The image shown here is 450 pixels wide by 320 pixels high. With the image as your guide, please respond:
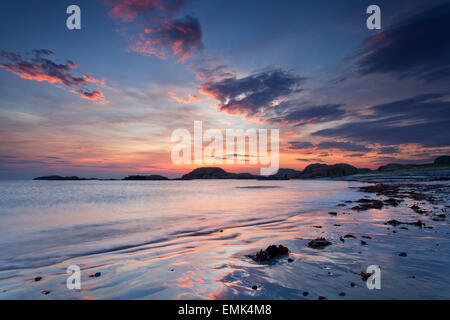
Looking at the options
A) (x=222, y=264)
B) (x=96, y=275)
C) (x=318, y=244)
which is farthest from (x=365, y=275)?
(x=96, y=275)

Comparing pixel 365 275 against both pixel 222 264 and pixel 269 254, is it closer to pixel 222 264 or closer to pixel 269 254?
pixel 269 254

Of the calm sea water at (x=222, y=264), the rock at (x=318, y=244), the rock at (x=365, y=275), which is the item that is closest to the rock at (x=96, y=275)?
the calm sea water at (x=222, y=264)

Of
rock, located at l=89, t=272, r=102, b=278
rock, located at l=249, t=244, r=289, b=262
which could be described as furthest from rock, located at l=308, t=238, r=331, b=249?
rock, located at l=89, t=272, r=102, b=278

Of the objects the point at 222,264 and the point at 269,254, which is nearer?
the point at 222,264

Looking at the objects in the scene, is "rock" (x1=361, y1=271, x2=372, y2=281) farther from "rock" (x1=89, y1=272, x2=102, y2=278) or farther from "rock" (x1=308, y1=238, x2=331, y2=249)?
"rock" (x1=89, y1=272, x2=102, y2=278)

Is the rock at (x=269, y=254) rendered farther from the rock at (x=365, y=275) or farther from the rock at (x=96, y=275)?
the rock at (x=96, y=275)

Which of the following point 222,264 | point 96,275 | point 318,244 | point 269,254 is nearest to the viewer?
point 96,275

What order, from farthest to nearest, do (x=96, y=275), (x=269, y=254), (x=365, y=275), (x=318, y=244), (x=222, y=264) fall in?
1. (x=318, y=244)
2. (x=269, y=254)
3. (x=222, y=264)
4. (x=96, y=275)
5. (x=365, y=275)

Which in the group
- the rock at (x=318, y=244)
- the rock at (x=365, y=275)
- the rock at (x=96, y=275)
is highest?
the rock at (x=365, y=275)

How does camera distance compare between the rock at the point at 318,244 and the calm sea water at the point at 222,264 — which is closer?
the calm sea water at the point at 222,264

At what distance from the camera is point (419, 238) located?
283 inches

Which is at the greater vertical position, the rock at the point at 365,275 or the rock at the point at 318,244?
the rock at the point at 365,275

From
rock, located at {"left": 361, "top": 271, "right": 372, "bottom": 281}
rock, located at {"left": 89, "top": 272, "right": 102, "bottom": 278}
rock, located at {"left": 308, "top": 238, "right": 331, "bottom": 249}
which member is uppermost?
rock, located at {"left": 361, "top": 271, "right": 372, "bottom": 281}
